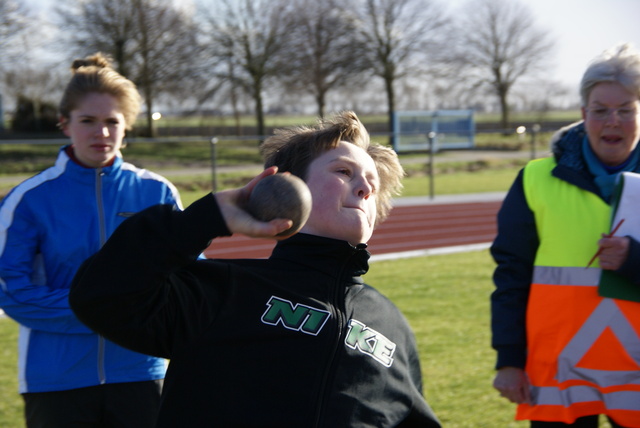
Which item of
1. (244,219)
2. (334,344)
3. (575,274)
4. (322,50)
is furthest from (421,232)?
(322,50)

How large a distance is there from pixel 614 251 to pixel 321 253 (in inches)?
48.8

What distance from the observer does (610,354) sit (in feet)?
8.75

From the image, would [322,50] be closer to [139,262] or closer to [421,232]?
[421,232]

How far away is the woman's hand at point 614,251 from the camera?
2.58 metres

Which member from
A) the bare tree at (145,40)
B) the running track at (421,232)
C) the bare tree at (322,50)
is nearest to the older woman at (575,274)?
the running track at (421,232)

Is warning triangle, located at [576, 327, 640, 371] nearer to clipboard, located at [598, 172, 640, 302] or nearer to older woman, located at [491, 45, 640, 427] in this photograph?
older woman, located at [491, 45, 640, 427]

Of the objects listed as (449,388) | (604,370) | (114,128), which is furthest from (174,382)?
(449,388)

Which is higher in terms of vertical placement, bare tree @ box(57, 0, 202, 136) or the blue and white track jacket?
bare tree @ box(57, 0, 202, 136)

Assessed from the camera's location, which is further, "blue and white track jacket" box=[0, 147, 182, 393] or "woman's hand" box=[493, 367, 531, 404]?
"woman's hand" box=[493, 367, 531, 404]

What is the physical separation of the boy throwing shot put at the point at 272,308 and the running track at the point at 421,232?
29.5ft

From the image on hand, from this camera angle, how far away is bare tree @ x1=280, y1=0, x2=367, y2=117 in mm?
34656

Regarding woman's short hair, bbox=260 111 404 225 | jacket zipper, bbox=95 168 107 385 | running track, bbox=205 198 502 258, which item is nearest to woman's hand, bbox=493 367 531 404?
woman's short hair, bbox=260 111 404 225

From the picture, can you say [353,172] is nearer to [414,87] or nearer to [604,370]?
[604,370]

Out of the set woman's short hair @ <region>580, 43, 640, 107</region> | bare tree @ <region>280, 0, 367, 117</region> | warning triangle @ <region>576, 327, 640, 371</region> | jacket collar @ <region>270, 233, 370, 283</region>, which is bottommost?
warning triangle @ <region>576, 327, 640, 371</region>
